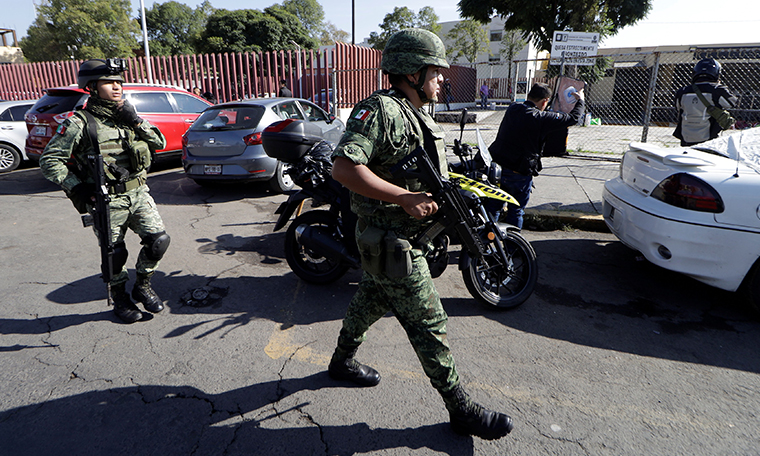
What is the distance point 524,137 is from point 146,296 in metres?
3.65

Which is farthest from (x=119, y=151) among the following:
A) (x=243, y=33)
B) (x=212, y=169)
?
(x=243, y=33)

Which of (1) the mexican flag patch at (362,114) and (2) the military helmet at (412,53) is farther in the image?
(2) the military helmet at (412,53)

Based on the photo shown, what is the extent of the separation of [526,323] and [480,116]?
18.1 metres

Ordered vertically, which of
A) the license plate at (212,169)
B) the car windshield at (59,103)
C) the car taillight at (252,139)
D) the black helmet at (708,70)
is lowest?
the license plate at (212,169)

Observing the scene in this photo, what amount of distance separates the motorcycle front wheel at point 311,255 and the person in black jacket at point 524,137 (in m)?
1.84

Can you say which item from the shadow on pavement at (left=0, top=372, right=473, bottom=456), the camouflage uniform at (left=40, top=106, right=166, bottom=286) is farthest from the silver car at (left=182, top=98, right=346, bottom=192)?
the shadow on pavement at (left=0, top=372, right=473, bottom=456)

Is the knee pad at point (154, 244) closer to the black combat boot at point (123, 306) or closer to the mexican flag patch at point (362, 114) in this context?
the black combat boot at point (123, 306)

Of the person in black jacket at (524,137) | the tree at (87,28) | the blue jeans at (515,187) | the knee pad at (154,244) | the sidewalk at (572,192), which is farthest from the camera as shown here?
the tree at (87,28)

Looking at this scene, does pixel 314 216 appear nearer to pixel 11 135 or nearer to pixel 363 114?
pixel 363 114

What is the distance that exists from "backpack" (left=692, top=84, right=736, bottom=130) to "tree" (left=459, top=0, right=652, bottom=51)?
9747mm

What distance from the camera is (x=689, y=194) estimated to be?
3.36 m

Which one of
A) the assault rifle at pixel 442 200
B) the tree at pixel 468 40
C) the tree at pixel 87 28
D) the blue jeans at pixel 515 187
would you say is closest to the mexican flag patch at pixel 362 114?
the assault rifle at pixel 442 200

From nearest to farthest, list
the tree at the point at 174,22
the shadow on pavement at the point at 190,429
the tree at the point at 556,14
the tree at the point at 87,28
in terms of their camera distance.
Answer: the shadow on pavement at the point at 190,429
the tree at the point at 556,14
the tree at the point at 87,28
the tree at the point at 174,22

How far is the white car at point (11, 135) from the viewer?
8.84 m
